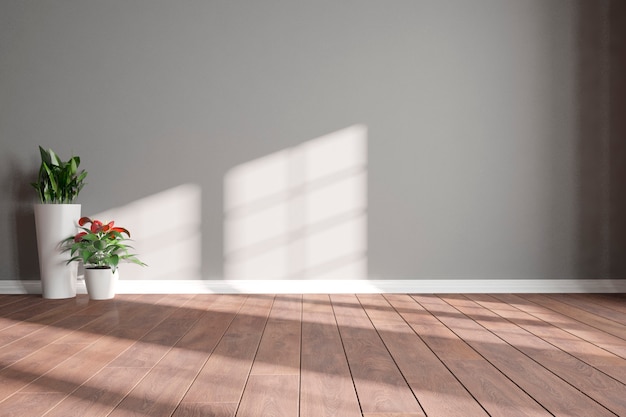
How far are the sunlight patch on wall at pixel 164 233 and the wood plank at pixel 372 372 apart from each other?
3.62 ft

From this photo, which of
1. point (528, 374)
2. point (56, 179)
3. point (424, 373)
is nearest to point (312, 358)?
point (424, 373)

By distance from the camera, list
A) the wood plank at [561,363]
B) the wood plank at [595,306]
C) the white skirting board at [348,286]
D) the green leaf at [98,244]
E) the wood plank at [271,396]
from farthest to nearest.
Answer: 1. the white skirting board at [348,286]
2. the green leaf at [98,244]
3. the wood plank at [595,306]
4. the wood plank at [561,363]
5. the wood plank at [271,396]

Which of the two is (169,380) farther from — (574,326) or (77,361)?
(574,326)

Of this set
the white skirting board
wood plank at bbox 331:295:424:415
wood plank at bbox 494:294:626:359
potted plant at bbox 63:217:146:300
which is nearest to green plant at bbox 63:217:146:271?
potted plant at bbox 63:217:146:300

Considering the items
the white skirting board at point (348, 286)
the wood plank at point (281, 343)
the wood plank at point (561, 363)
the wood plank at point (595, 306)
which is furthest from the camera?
the white skirting board at point (348, 286)

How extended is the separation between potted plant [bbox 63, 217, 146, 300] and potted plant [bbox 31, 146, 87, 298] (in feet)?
0.20

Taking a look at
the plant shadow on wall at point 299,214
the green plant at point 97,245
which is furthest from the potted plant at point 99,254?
the plant shadow on wall at point 299,214

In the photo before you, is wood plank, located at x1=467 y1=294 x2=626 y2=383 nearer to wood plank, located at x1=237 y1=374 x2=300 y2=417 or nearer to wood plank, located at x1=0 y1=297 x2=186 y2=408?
wood plank, located at x1=237 y1=374 x2=300 y2=417

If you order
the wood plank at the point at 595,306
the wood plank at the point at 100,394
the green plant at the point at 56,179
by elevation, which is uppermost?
the green plant at the point at 56,179

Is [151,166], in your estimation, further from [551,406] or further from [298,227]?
[551,406]

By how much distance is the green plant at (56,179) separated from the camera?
127 inches

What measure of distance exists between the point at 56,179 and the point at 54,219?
0.22 metres

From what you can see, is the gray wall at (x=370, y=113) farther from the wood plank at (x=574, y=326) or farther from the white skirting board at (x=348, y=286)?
the wood plank at (x=574, y=326)

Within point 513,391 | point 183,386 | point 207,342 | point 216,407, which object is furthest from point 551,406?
point 207,342
